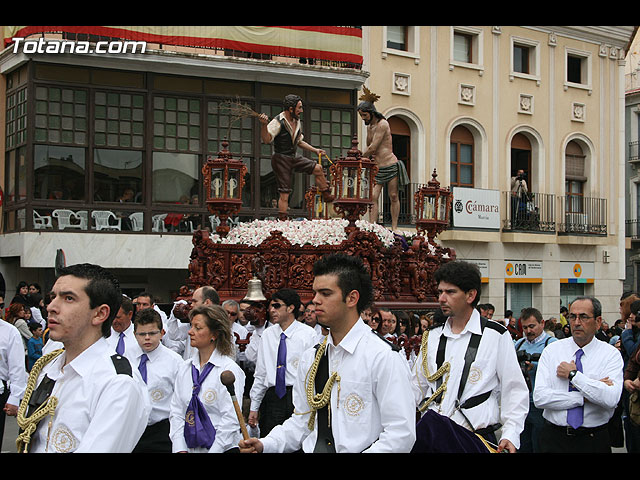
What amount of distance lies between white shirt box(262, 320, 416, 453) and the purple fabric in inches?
15.7

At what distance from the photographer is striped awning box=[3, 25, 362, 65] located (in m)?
20.3

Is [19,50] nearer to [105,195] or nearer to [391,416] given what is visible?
[105,195]

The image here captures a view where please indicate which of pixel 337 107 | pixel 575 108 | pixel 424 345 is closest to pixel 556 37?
pixel 575 108

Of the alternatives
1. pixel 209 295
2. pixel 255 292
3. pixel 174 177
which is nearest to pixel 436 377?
pixel 209 295

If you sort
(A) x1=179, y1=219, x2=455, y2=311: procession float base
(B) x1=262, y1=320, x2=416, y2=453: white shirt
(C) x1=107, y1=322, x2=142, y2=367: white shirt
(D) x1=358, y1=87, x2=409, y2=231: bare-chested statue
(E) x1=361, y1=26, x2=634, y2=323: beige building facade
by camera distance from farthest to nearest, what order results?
(E) x1=361, y1=26, x2=634, y2=323: beige building facade → (D) x1=358, y1=87, x2=409, y2=231: bare-chested statue → (A) x1=179, y1=219, x2=455, y2=311: procession float base → (C) x1=107, y1=322, x2=142, y2=367: white shirt → (B) x1=262, y1=320, x2=416, y2=453: white shirt

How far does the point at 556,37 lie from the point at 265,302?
20921 mm

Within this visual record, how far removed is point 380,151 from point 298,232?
2.75m

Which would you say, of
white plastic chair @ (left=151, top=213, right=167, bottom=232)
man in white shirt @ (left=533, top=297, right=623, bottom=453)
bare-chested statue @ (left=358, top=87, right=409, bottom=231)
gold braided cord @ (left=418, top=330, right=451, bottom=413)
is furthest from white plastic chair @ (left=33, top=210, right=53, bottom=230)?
gold braided cord @ (left=418, top=330, right=451, bottom=413)

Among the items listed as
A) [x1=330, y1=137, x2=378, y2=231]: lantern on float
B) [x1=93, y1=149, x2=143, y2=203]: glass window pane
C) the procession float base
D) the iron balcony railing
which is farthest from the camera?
the iron balcony railing

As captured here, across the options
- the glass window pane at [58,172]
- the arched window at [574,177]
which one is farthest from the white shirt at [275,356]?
the arched window at [574,177]

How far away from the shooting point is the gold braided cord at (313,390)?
4383 mm

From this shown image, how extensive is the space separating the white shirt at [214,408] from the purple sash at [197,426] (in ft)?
0.11

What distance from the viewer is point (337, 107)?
2333 cm

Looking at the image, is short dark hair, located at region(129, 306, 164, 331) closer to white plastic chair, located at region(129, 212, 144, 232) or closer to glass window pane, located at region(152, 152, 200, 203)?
white plastic chair, located at region(129, 212, 144, 232)
